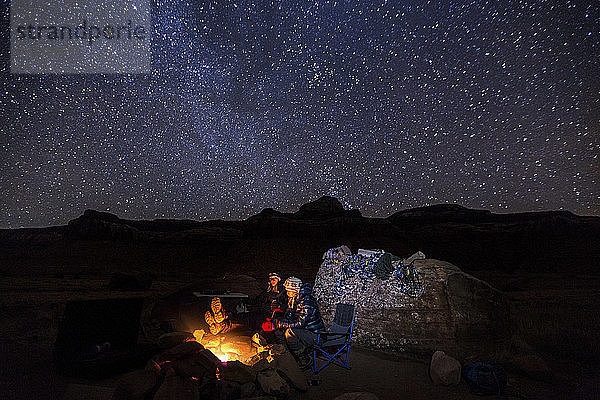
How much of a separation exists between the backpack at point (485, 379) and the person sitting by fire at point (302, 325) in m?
2.54

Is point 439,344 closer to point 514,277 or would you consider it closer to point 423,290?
point 423,290

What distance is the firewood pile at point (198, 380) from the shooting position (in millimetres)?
4125

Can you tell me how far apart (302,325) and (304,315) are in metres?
0.18

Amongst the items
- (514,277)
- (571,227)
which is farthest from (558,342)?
(571,227)

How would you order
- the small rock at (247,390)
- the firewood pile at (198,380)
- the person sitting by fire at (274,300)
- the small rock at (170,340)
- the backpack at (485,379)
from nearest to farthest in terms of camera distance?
the firewood pile at (198,380) < the small rock at (247,390) < the backpack at (485,379) < the small rock at (170,340) < the person sitting by fire at (274,300)

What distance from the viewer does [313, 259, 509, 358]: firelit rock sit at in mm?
6875

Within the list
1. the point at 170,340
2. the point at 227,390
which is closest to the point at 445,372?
the point at 227,390

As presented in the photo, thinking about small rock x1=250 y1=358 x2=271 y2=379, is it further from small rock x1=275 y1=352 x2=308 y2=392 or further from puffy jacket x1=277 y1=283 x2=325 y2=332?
puffy jacket x1=277 y1=283 x2=325 y2=332

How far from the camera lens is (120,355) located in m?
5.83

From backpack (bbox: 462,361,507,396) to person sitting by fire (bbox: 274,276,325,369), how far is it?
2541 millimetres

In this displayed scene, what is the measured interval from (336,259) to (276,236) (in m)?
25.9

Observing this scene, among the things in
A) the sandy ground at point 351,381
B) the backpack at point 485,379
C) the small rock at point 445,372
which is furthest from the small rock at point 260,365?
the backpack at point 485,379

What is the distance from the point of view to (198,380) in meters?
4.35

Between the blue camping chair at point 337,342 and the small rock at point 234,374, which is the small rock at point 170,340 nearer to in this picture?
the small rock at point 234,374
